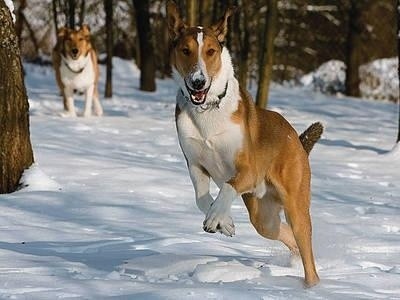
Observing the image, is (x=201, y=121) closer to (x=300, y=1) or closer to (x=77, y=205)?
(x=77, y=205)

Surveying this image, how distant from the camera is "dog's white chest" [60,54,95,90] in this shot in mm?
14305

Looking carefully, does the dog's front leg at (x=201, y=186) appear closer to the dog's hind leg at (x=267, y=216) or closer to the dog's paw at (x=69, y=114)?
the dog's hind leg at (x=267, y=216)

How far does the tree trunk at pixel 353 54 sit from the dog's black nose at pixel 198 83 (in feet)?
74.3

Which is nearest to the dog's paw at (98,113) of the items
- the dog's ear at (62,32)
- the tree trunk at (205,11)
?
the dog's ear at (62,32)

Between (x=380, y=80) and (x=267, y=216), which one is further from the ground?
(x=267, y=216)

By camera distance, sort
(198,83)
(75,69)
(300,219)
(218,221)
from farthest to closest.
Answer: (75,69), (300,219), (198,83), (218,221)

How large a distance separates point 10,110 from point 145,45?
14385 mm

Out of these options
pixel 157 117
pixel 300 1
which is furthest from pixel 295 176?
pixel 300 1

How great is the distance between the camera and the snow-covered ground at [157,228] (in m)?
4.59

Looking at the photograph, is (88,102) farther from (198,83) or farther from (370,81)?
(370,81)

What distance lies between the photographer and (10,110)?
7.82m

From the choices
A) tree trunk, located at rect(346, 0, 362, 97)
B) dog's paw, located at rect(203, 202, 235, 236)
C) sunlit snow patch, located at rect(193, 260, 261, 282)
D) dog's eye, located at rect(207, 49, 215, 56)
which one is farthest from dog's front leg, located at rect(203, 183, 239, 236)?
tree trunk, located at rect(346, 0, 362, 97)

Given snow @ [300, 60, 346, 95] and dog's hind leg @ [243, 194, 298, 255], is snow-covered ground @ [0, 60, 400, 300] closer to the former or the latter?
dog's hind leg @ [243, 194, 298, 255]

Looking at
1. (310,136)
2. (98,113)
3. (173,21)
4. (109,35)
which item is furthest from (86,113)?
(173,21)
